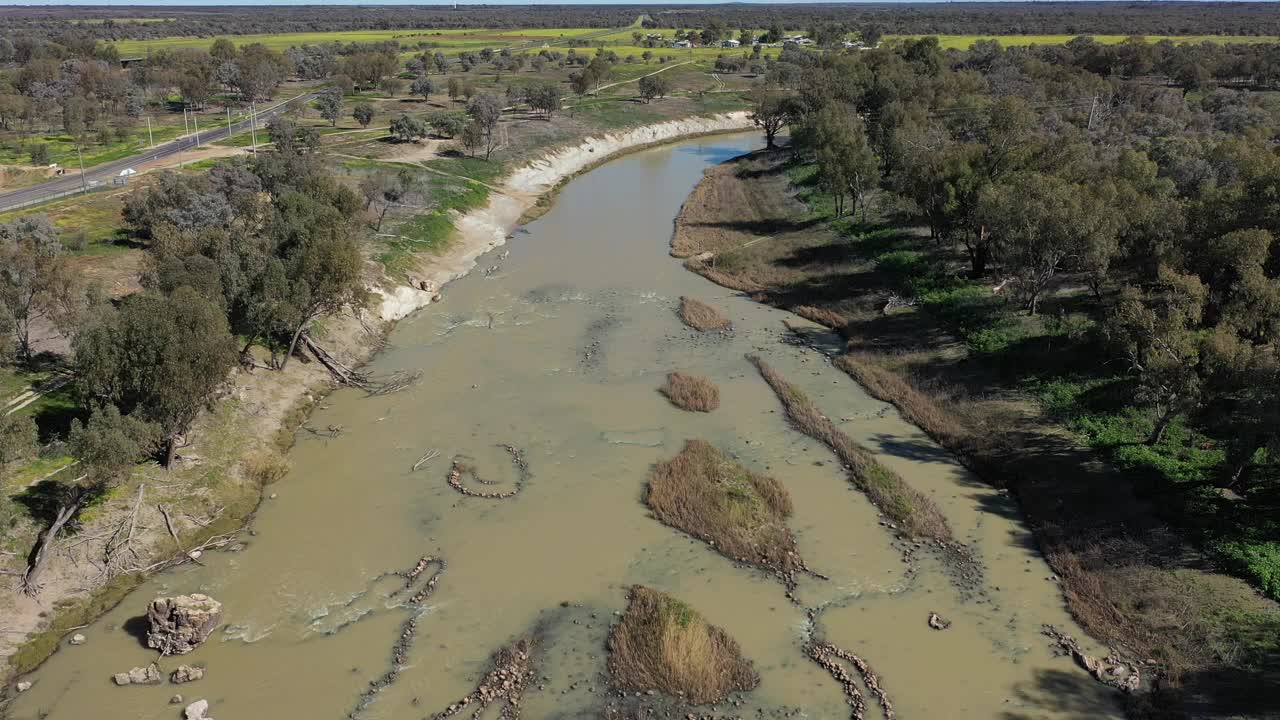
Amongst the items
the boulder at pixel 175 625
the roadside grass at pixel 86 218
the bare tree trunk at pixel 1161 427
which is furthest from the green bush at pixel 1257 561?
the roadside grass at pixel 86 218

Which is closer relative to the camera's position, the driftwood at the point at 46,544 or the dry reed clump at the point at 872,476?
the driftwood at the point at 46,544

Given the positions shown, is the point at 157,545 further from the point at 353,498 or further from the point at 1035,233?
the point at 1035,233

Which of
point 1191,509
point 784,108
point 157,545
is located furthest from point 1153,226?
point 784,108

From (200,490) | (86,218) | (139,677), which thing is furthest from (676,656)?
(86,218)

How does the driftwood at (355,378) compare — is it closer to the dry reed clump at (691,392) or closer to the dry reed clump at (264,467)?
the dry reed clump at (264,467)

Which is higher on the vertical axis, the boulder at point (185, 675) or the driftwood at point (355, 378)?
the driftwood at point (355, 378)

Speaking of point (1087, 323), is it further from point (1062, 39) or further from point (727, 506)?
point (1062, 39)

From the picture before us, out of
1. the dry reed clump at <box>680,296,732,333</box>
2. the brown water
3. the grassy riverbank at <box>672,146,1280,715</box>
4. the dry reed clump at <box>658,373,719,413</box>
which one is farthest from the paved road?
the dry reed clump at <box>658,373,719,413</box>

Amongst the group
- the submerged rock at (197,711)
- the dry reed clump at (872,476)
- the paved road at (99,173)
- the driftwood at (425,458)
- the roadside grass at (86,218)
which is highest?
the paved road at (99,173)

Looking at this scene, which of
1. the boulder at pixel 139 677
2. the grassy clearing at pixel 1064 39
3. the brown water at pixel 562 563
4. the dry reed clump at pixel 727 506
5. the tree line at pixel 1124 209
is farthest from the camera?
the grassy clearing at pixel 1064 39
